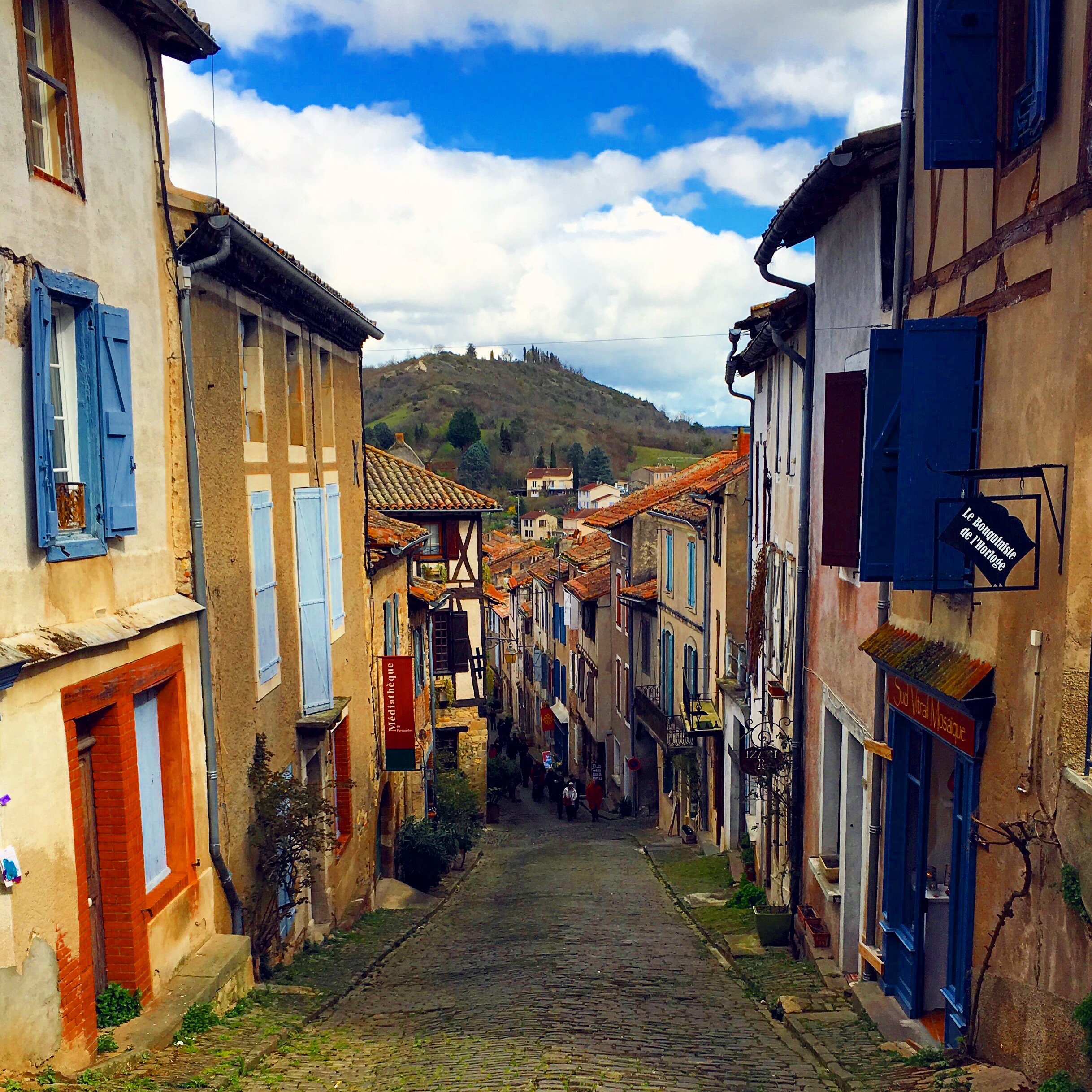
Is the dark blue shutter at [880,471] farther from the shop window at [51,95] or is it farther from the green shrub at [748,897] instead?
the green shrub at [748,897]

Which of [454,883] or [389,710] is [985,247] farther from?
[454,883]

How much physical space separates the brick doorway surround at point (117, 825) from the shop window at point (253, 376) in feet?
11.3

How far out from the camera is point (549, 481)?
405 feet

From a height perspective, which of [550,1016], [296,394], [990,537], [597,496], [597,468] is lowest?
[597,496]

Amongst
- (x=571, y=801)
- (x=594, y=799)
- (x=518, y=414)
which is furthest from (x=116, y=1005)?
(x=518, y=414)

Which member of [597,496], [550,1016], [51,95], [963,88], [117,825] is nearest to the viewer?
[963,88]

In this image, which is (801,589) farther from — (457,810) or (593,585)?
(593,585)

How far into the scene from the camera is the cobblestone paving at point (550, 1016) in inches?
295

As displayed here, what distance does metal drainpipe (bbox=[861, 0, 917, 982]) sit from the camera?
812 cm

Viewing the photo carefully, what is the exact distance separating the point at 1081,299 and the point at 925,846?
15.9 feet

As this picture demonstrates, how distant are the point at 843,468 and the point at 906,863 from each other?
3.35 metres

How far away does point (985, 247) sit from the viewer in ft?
22.2

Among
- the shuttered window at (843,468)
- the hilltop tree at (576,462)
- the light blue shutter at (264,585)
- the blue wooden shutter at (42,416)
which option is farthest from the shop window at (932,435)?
the hilltop tree at (576,462)

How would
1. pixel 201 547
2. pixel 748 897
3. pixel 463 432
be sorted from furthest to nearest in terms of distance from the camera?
pixel 463 432 → pixel 748 897 → pixel 201 547
